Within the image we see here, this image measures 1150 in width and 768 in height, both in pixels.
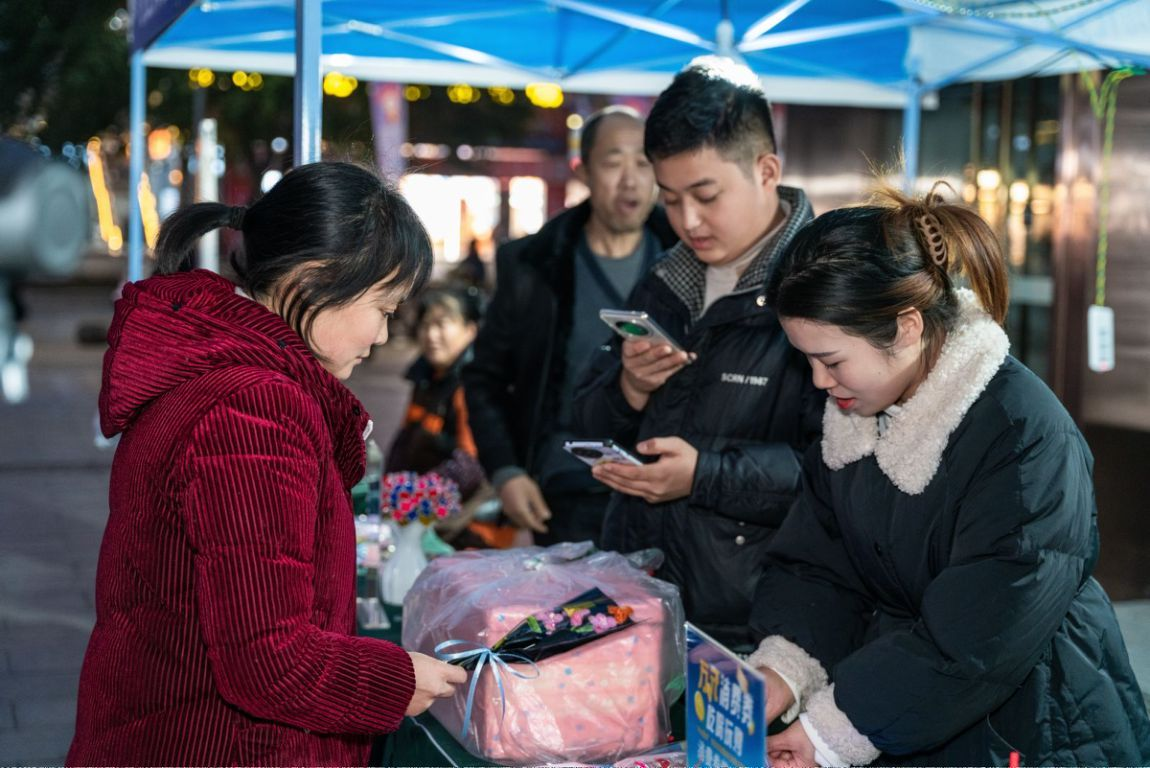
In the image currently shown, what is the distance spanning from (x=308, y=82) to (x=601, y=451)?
1.13 metres

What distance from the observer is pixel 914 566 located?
1.82m

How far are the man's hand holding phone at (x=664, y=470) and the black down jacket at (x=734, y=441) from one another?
23 millimetres

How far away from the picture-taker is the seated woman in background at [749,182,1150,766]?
1.68m

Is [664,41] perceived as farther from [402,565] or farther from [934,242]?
[934,242]

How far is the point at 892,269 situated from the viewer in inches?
69.9

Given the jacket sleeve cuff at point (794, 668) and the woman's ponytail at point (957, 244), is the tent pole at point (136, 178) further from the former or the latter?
the woman's ponytail at point (957, 244)

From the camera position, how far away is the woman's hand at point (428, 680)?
169 cm

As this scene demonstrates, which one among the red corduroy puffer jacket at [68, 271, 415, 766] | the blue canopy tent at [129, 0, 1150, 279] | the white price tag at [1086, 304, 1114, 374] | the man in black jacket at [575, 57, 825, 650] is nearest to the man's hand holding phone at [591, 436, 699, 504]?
the man in black jacket at [575, 57, 825, 650]

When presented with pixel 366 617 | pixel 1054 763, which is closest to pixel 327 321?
pixel 1054 763

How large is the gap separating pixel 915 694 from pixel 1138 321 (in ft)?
13.6

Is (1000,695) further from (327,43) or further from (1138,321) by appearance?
(327,43)

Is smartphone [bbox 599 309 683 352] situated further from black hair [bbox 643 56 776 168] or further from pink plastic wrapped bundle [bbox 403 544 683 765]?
pink plastic wrapped bundle [bbox 403 544 683 765]

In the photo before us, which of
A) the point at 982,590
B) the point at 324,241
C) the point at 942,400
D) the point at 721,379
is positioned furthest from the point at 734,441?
the point at 324,241

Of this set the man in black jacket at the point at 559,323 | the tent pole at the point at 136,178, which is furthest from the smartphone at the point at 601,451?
the tent pole at the point at 136,178
